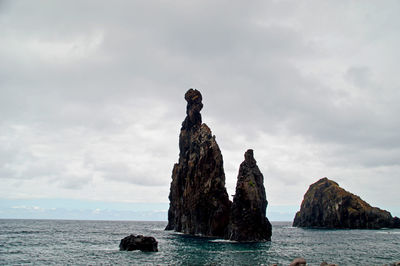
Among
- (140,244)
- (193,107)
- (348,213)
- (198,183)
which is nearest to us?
(140,244)

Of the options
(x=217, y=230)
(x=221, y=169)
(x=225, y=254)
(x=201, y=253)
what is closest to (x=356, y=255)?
(x=225, y=254)

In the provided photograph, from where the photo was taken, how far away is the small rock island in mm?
90625

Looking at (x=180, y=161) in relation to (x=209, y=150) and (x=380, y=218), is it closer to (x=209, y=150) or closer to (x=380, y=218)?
(x=209, y=150)

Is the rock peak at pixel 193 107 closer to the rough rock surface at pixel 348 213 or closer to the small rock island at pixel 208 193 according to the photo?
the small rock island at pixel 208 193

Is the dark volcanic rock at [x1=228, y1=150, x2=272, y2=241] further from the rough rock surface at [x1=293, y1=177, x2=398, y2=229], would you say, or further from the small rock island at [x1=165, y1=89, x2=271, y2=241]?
the rough rock surface at [x1=293, y1=177, x2=398, y2=229]

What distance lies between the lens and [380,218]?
180 meters

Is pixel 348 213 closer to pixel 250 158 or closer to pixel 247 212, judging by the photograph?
pixel 250 158

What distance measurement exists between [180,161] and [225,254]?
80575mm

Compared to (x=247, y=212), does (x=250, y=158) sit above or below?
above

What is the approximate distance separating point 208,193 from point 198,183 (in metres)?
6.96

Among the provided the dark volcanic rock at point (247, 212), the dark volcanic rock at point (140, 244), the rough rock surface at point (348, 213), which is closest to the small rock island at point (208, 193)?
the dark volcanic rock at point (247, 212)

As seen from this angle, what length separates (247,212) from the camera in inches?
3519

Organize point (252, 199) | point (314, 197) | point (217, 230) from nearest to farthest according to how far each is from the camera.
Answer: point (252, 199) < point (217, 230) < point (314, 197)

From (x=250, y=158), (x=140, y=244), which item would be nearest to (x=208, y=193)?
(x=250, y=158)
